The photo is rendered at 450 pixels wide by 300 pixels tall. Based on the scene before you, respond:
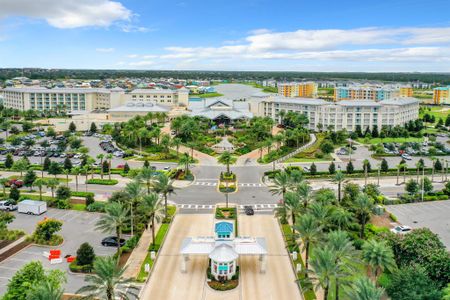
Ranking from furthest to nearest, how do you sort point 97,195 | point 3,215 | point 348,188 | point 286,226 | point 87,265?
point 97,195, point 348,188, point 286,226, point 3,215, point 87,265

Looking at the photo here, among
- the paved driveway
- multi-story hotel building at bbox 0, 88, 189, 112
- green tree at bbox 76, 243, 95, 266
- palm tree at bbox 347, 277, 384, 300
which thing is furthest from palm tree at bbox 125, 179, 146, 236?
multi-story hotel building at bbox 0, 88, 189, 112

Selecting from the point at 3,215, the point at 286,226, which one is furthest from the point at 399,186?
the point at 3,215

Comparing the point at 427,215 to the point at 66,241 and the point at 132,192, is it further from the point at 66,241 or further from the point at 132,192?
the point at 66,241

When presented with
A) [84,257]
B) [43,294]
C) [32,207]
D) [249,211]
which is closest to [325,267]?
[43,294]

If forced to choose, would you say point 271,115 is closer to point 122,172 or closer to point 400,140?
point 400,140

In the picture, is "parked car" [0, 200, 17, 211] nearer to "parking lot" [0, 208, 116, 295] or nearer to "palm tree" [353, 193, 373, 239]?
"parking lot" [0, 208, 116, 295]

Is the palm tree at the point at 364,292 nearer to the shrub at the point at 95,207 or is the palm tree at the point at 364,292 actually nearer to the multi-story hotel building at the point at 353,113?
the shrub at the point at 95,207
